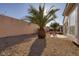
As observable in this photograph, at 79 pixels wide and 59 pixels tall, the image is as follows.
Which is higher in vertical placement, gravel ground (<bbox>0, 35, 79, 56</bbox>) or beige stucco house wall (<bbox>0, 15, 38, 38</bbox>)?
beige stucco house wall (<bbox>0, 15, 38, 38</bbox>)

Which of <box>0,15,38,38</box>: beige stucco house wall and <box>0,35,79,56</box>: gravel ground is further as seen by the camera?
<box>0,15,38,38</box>: beige stucco house wall

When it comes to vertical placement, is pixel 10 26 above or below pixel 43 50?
above

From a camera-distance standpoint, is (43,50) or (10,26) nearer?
(43,50)

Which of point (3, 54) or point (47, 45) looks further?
point (47, 45)

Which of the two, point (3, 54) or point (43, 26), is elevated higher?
point (43, 26)

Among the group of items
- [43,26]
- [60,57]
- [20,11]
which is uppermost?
[20,11]

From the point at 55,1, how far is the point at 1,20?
3501mm

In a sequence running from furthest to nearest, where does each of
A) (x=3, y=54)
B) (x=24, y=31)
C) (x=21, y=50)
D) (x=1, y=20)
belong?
(x=24, y=31) < (x=1, y=20) < (x=21, y=50) < (x=3, y=54)

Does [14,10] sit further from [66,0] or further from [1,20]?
[1,20]

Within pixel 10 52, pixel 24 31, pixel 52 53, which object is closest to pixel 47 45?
pixel 52 53

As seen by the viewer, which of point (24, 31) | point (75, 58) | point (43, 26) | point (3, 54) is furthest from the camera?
point (24, 31)

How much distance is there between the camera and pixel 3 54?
454cm

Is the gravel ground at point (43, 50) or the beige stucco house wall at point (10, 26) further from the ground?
the beige stucco house wall at point (10, 26)

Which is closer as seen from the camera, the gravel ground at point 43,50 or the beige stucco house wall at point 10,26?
the gravel ground at point 43,50
